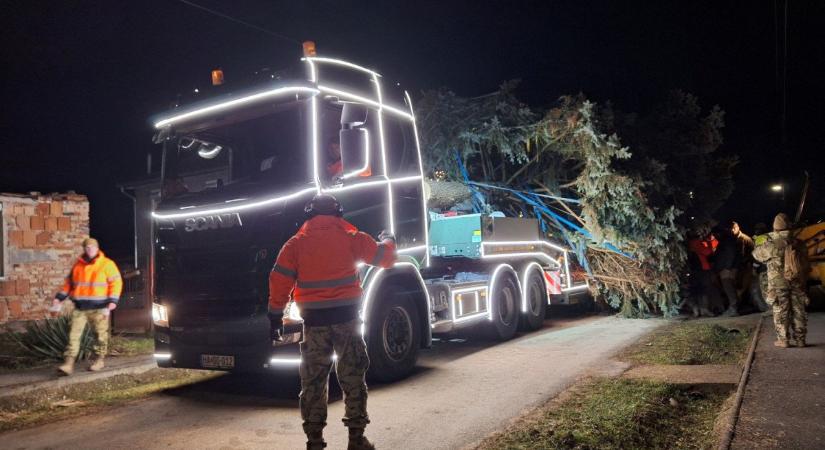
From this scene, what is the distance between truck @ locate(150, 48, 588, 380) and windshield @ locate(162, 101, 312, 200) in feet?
0.04

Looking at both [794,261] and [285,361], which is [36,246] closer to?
[285,361]

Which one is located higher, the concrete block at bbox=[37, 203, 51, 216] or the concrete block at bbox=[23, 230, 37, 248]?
the concrete block at bbox=[37, 203, 51, 216]

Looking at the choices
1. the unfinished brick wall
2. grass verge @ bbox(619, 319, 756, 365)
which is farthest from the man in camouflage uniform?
the unfinished brick wall

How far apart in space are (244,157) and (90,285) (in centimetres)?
297

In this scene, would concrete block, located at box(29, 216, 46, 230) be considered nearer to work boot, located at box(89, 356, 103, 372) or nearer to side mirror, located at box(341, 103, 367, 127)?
work boot, located at box(89, 356, 103, 372)

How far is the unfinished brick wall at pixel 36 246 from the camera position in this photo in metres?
10.4

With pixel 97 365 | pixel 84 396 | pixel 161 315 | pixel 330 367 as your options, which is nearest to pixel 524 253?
pixel 161 315

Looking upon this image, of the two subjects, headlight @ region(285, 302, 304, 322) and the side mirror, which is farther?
the side mirror

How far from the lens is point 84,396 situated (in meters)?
6.61

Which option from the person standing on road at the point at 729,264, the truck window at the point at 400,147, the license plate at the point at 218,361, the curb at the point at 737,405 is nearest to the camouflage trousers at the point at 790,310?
the curb at the point at 737,405

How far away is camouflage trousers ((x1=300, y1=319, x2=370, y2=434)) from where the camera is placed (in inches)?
168

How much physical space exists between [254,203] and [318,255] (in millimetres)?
1580

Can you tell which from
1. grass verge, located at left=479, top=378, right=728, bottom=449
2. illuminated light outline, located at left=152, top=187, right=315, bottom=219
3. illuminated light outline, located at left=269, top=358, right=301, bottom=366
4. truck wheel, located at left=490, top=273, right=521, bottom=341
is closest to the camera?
grass verge, located at left=479, top=378, right=728, bottom=449

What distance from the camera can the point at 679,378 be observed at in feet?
19.9
